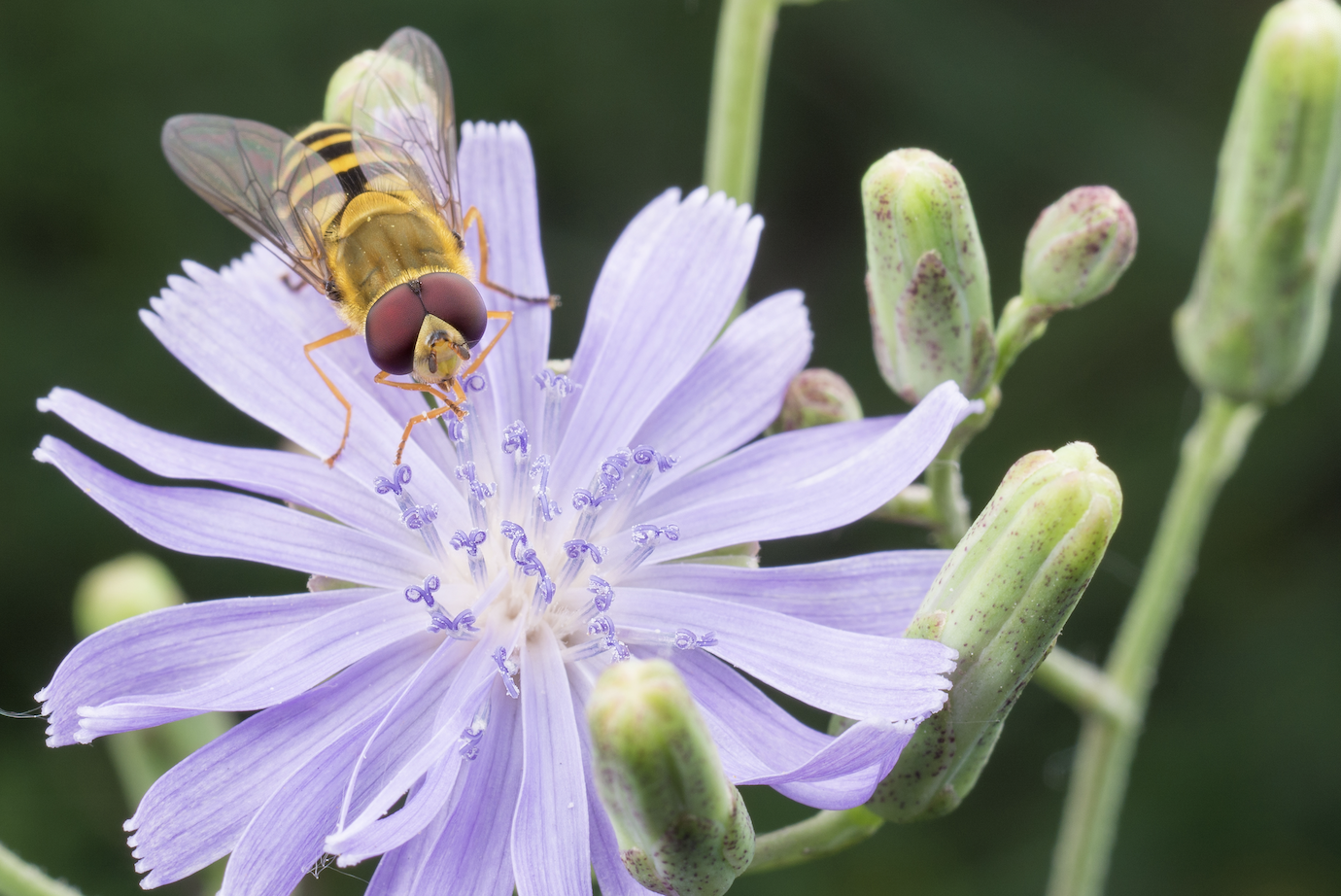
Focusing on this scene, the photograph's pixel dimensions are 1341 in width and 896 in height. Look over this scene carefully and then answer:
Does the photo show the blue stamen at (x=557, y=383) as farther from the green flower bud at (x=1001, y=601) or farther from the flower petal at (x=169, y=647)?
the green flower bud at (x=1001, y=601)

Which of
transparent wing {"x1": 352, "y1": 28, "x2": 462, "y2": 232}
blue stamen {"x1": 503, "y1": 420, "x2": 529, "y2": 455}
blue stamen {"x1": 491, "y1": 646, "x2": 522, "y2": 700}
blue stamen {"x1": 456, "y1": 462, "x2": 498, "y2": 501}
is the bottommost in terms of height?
blue stamen {"x1": 491, "y1": 646, "x2": 522, "y2": 700}

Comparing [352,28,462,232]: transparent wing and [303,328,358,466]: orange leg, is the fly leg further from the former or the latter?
[352,28,462,232]: transparent wing

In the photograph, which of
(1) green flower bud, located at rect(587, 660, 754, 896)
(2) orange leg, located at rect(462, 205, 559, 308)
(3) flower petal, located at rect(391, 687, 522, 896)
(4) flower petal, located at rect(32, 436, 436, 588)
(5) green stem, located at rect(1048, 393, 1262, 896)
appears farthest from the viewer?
(5) green stem, located at rect(1048, 393, 1262, 896)

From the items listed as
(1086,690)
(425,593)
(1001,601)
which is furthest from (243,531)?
(1086,690)

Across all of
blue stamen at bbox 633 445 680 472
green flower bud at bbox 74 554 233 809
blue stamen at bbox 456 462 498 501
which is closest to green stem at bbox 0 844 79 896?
green flower bud at bbox 74 554 233 809

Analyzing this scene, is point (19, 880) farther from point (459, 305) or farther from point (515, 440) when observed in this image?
point (459, 305)

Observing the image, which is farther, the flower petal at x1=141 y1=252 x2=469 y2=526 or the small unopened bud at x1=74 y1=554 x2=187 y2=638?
the small unopened bud at x1=74 y1=554 x2=187 y2=638

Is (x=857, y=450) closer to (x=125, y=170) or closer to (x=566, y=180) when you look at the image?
(x=566, y=180)
